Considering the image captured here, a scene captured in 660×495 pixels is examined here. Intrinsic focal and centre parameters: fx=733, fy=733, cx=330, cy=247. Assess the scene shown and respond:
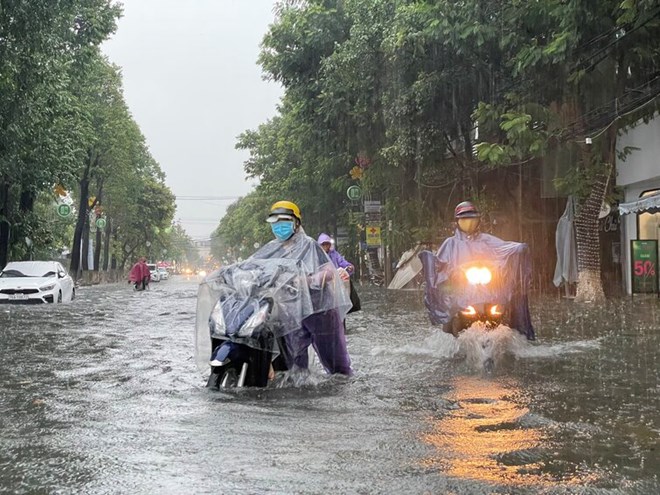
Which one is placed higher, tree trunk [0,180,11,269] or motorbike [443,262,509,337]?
tree trunk [0,180,11,269]

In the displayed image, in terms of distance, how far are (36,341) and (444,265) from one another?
19.8 ft

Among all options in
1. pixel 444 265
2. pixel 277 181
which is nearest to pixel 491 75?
pixel 444 265

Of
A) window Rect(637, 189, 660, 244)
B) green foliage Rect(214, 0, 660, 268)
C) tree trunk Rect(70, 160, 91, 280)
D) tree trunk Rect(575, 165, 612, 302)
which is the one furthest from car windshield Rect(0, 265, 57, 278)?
tree trunk Rect(70, 160, 91, 280)

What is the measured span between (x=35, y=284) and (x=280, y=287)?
1394 cm

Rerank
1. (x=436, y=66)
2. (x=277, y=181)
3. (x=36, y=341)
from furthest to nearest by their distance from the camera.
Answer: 1. (x=277, y=181)
2. (x=436, y=66)
3. (x=36, y=341)

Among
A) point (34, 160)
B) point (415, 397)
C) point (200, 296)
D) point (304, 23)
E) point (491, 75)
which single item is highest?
point (304, 23)

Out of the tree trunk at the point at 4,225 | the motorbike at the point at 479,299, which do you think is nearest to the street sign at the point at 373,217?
the tree trunk at the point at 4,225

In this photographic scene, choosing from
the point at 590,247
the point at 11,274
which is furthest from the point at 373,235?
the point at 11,274

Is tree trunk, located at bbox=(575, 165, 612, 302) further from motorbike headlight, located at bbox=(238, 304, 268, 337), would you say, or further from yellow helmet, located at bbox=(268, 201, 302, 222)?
motorbike headlight, located at bbox=(238, 304, 268, 337)

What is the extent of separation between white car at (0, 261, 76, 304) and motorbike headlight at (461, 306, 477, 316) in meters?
13.6

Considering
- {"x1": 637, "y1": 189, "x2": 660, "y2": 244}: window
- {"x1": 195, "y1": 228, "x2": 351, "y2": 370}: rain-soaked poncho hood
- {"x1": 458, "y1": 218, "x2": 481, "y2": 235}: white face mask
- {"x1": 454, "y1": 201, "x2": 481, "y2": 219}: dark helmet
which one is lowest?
{"x1": 195, "y1": 228, "x2": 351, "y2": 370}: rain-soaked poncho hood

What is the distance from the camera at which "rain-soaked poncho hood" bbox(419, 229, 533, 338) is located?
303 inches

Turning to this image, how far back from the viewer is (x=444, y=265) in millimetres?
7965

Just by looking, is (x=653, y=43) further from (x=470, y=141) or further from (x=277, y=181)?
(x=277, y=181)
